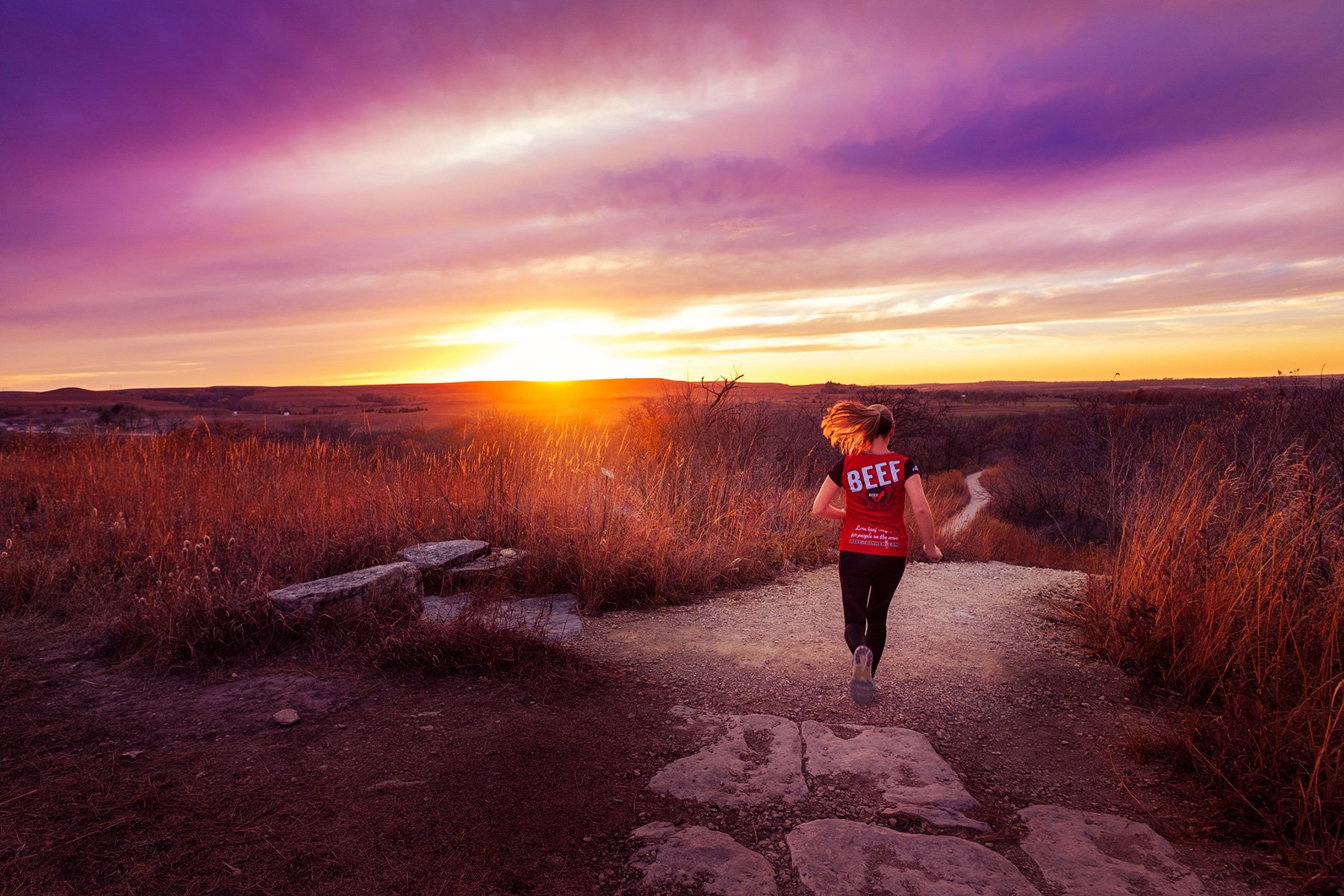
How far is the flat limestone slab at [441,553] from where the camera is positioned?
5.89m

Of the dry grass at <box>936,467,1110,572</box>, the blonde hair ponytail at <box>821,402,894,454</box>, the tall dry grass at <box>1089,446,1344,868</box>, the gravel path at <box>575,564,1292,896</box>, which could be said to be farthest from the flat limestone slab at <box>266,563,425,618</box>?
the dry grass at <box>936,467,1110,572</box>

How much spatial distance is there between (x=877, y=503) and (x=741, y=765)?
1592mm

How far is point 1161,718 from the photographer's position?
12.6 ft

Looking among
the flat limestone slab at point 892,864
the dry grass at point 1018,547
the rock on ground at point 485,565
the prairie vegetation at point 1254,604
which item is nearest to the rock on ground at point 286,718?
the rock on ground at point 485,565

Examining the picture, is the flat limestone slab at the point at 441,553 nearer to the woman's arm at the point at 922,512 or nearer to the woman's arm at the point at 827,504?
the woman's arm at the point at 827,504

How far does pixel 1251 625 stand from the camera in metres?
3.87

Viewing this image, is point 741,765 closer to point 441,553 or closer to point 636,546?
point 636,546

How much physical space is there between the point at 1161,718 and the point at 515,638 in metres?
3.63

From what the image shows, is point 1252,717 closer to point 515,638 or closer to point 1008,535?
point 515,638

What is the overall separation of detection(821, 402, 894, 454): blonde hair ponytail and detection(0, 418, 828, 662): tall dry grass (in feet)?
7.92

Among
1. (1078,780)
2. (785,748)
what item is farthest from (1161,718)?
(785,748)

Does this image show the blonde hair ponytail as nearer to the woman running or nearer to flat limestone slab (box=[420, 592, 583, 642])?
the woman running

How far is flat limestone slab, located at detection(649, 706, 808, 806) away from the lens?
10.1ft

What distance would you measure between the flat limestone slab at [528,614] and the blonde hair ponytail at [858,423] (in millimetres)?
2268
